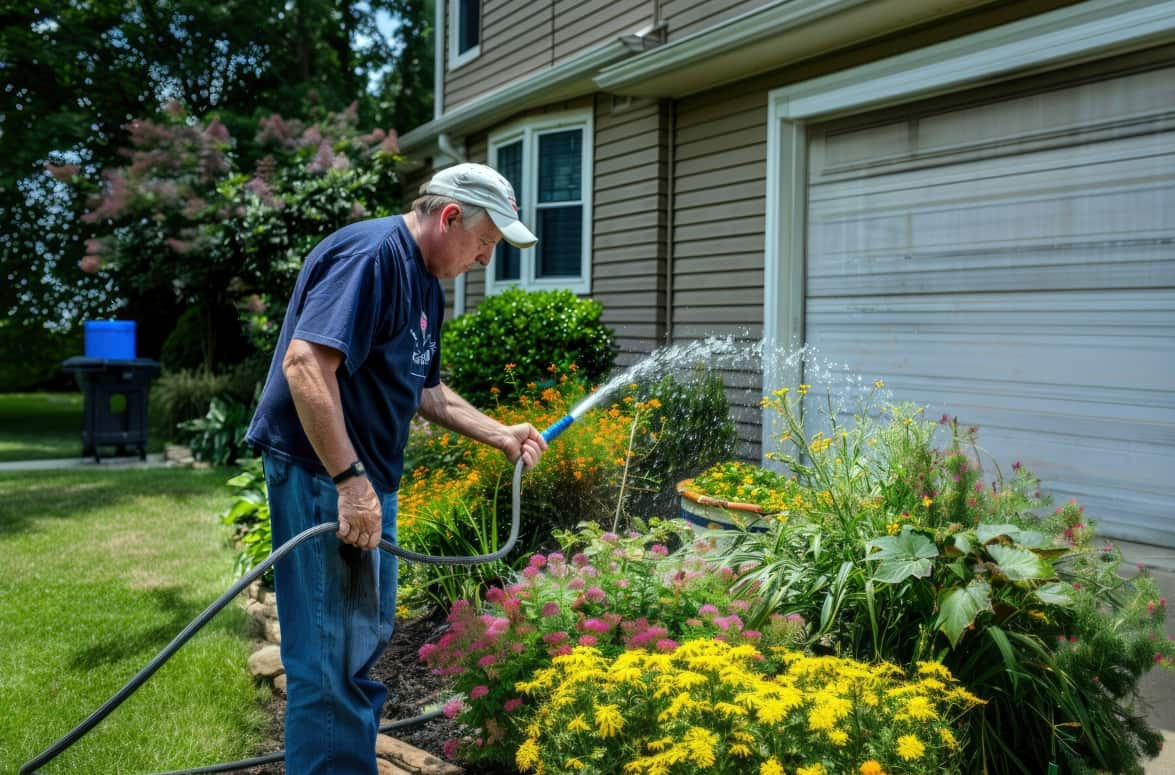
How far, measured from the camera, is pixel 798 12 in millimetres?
5977

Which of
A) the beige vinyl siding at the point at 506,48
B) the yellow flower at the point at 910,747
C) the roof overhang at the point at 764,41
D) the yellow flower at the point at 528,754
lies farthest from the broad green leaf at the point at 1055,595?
the beige vinyl siding at the point at 506,48

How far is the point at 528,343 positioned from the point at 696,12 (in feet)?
9.92

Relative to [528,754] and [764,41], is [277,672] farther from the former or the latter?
[764,41]

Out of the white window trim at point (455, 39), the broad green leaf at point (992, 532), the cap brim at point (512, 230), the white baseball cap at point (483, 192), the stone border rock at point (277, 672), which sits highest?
the white window trim at point (455, 39)

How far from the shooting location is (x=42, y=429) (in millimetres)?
16656

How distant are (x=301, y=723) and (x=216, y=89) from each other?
63.5 feet

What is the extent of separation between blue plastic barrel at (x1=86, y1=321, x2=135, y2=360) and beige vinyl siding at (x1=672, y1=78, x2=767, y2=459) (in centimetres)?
699

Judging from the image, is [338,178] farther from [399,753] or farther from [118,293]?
[399,753]

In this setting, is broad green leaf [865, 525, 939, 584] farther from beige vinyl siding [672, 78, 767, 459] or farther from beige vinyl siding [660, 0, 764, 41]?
beige vinyl siding [660, 0, 764, 41]

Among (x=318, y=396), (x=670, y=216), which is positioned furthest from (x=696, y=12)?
(x=318, y=396)

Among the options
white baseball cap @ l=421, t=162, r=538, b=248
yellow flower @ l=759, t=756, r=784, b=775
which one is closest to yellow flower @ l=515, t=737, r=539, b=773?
yellow flower @ l=759, t=756, r=784, b=775

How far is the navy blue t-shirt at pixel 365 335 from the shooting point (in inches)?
95.6

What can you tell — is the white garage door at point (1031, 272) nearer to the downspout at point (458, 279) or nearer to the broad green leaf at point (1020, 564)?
the broad green leaf at point (1020, 564)

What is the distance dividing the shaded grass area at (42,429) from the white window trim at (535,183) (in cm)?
607
